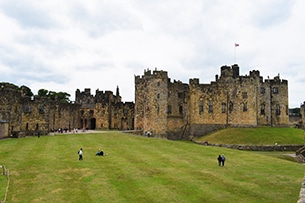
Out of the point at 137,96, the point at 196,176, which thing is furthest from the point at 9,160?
the point at 137,96

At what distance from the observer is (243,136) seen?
5147 centimetres

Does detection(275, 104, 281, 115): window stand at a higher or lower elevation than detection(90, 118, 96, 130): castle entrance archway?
higher

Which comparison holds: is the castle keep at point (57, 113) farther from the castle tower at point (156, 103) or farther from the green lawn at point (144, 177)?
the green lawn at point (144, 177)

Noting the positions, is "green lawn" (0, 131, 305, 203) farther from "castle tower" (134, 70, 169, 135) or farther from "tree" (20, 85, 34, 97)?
"tree" (20, 85, 34, 97)

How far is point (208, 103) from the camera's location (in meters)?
60.3

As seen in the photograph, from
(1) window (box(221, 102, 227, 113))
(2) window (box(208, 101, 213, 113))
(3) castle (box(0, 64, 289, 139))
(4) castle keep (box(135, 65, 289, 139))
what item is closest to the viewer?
(3) castle (box(0, 64, 289, 139))

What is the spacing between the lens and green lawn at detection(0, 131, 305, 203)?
704 inches

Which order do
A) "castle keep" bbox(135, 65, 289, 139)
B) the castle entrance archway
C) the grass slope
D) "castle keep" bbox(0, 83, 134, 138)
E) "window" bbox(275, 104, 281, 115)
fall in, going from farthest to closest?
1. the castle entrance archway
2. "window" bbox(275, 104, 281, 115)
3. "castle keep" bbox(135, 65, 289, 139)
4. "castle keep" bbox(0, 83, 134, 138)
5. the grass slope

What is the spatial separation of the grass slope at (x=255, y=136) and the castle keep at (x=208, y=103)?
3184mm

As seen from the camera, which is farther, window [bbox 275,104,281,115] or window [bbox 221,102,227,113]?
window [bbox 275,104,281,115]

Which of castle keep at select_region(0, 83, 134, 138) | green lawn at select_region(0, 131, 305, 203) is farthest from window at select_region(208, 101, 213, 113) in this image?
green lawn at select_region(0, 131, 305, 203)

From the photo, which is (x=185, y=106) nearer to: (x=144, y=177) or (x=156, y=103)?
(x=156, y=103)

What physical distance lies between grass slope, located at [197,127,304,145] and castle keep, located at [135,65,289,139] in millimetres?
3184

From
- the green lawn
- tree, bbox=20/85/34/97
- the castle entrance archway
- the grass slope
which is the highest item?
tree, bbox=20/85/34/97
